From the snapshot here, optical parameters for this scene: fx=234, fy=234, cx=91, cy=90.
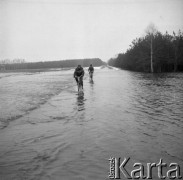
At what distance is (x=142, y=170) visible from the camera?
419cm

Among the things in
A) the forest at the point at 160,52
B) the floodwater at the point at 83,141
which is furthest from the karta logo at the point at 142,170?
the forest at the point at 160,52

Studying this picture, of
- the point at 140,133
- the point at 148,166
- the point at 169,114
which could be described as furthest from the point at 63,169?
the point at 169,114

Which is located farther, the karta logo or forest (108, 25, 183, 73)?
forest (108, 25, 183, 73)

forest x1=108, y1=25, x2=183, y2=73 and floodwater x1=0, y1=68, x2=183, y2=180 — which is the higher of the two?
forest x1=108, y1=25, x2=183, y2=73

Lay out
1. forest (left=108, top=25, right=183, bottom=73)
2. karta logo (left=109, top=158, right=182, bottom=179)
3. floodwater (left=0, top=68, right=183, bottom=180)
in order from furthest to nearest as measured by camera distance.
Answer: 1. forest (left=108, top=25, right=183, bottom=73)
2. floodwater (left=0, top=68, right=183, bottom=180)
3. karta logo (left=109, top=158, right=182, bottom=179)

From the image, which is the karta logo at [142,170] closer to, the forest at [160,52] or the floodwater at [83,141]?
the floodwater at [83,141]

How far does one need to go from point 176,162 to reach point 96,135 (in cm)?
233

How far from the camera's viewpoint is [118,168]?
4.23 m

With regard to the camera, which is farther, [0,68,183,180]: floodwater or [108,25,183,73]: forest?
[108,25,183,73]: forest

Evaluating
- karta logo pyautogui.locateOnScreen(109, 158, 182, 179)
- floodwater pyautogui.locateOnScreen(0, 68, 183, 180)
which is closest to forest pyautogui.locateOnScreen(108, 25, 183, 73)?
floodwater pyautogui.locateOnScreen(0, 68, 183, 180)

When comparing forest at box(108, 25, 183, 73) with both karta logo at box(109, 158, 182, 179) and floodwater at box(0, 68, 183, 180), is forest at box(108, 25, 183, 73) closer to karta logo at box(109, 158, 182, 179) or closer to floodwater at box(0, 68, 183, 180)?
floodwater at box(0, 68, 183, 180)

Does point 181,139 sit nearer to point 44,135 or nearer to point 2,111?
point 44,135

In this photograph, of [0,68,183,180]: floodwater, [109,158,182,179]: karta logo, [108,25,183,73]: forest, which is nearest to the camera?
[109,158,182,179]: karta logo

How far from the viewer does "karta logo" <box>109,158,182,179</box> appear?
3.99m
